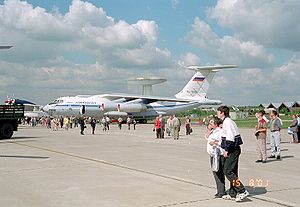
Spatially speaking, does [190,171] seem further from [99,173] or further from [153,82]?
[153,82]

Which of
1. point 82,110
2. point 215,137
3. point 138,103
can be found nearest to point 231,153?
point 215,137

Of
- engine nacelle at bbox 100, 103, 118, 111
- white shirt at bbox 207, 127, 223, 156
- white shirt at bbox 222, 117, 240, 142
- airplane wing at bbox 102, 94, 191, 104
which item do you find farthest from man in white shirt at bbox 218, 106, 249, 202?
airplane wing at bbox 102, 94, 191, 104

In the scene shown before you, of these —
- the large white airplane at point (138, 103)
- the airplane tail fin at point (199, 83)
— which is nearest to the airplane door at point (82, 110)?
the large white airplane at point (138, 103)

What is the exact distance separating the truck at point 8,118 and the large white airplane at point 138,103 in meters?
25.2

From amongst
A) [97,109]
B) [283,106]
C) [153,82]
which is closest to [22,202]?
[97,109]

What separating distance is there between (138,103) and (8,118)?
110ft

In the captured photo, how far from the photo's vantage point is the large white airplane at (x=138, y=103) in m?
52.2

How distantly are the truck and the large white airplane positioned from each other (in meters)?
25.2

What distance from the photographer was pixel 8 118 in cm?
2477

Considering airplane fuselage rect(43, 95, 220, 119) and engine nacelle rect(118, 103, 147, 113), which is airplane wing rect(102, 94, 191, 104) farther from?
engine nacelle rect(118, 103, 147, 113)

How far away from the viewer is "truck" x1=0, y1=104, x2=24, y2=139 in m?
24.6

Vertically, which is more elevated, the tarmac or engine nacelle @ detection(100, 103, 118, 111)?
engine nacelle @ detection(100, 103, 118, 111)

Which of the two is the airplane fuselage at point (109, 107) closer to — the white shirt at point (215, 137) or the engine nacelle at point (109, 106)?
the engine nacelle at point (109, 106)

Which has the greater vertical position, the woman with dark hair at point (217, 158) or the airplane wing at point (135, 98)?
the airplane wing at point (135, 98)
